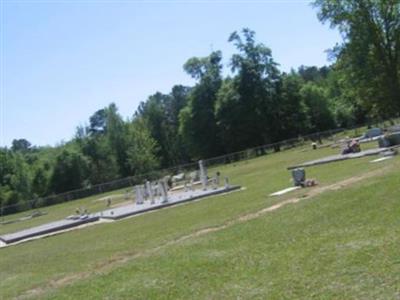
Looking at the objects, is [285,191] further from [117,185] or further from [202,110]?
[202,110]

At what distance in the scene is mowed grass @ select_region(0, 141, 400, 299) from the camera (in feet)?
26.5

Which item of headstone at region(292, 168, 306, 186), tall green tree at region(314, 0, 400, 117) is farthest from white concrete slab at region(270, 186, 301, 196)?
tall green tree at region(314, 0, 400, 117)

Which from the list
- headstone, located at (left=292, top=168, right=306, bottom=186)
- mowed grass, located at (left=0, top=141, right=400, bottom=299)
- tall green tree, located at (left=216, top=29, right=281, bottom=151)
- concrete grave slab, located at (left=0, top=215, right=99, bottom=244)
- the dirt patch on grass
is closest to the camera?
mowed grass, located at (left=0, top=141, right=400, bottom=299)

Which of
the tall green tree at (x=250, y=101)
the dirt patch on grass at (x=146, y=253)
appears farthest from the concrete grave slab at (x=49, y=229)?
the tall green tree at (x=250, y=101)

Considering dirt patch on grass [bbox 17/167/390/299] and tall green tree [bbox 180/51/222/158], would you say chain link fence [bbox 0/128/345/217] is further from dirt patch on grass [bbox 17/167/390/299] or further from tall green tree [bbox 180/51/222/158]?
dirt patch on grass [bbox 17/167/390/299]

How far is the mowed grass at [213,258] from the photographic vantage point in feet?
26.5

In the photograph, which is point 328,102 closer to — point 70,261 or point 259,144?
point 259,144

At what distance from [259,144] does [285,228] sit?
57.3 m

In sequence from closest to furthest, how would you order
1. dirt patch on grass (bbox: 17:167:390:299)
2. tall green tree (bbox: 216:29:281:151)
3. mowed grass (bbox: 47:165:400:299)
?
1. mowed grass (bbox: 47:165:400:299)
2. dirt patch on grass (bbox: 17:167:390:299)
3. tall green tree (bbox: 216:29:281:151)

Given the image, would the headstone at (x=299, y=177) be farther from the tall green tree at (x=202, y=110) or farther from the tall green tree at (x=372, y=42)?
the tall green tree at (x=202, y=110)

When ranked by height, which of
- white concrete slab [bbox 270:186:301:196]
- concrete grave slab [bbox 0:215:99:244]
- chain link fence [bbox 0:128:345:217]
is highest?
chain link fence [bbox 0:128:345:217]

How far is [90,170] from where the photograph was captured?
79562 mm

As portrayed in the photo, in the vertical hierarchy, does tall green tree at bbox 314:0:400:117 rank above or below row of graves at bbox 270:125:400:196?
above

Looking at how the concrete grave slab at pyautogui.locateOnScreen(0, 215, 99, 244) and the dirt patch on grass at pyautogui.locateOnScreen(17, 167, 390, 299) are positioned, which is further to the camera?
the concrete grave slab at pyautogui.locateOnScreen(0, 215, 99, 244)
